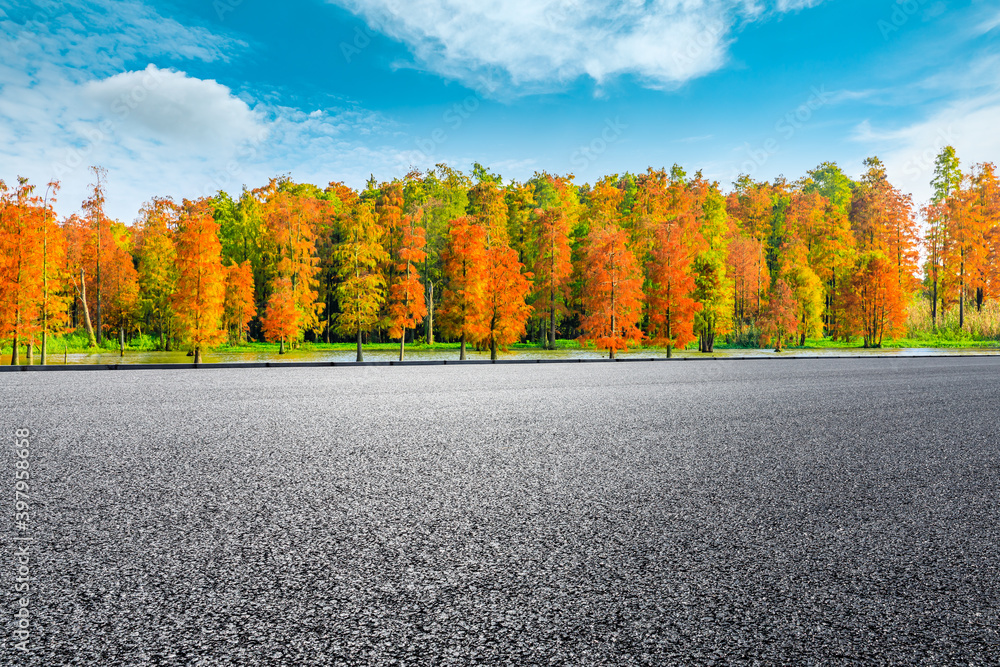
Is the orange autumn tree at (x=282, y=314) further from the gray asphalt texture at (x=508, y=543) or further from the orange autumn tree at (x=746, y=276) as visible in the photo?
the orange autumn tree at (x=746, y=276)

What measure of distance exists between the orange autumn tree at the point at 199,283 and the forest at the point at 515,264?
0.21 ft

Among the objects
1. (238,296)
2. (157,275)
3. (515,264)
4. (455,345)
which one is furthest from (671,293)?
(157,275)

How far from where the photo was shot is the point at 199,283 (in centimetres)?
2712

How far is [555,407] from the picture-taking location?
422 inches

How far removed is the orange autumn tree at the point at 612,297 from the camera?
3359 centimetres

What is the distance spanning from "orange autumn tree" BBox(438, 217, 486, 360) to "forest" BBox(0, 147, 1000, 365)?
0.29 ft

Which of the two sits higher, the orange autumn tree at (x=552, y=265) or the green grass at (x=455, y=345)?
the orange autumn tree at (x=552, y=265)

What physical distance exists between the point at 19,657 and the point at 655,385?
13.8 meters

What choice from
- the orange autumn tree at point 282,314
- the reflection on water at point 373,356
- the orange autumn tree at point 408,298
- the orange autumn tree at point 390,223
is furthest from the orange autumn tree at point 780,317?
the orange autumn tree at point 282,314

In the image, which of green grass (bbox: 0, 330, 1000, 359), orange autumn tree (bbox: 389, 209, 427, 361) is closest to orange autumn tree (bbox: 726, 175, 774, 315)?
green grass (bbox: 0, 330, 1000, 359)

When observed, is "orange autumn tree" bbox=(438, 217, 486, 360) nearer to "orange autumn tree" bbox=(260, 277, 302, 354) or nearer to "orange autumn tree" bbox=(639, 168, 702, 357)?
"orange autumn tree" bbox=(639, 168, 702, 357)

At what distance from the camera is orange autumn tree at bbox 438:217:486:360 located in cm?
3006

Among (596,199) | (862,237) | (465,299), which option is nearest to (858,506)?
(465,299)

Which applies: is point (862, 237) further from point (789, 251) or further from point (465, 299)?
point (465, 299)
